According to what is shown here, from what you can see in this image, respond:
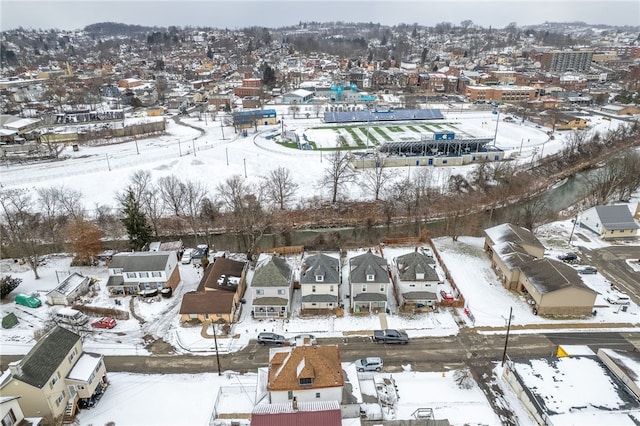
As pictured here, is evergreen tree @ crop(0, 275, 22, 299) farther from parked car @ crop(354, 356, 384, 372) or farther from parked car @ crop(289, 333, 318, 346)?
parked car @ crop(354, 356, 384, 372)

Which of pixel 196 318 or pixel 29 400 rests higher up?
pixel 29 400

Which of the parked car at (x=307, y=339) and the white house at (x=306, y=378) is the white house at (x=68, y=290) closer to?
the parked car at (x=307, y=339)

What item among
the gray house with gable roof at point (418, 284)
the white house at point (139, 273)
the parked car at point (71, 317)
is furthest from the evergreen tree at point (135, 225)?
the gray house with gable roof at point (418, 284)

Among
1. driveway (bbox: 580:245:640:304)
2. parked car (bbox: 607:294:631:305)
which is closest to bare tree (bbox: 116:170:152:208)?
parked car (bbox: 607:294:631:305)

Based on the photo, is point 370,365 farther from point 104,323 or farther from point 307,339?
point 104,323

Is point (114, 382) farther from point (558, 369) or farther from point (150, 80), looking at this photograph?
point (150, 80)

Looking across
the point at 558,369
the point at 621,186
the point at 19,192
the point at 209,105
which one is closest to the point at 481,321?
the point at 558,369
